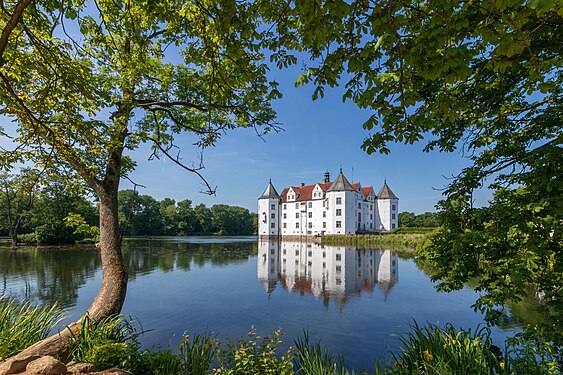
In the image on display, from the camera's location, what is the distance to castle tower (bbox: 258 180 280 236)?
2227 inches

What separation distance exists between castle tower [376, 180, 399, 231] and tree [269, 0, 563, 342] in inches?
2054

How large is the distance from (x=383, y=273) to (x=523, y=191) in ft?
47.4

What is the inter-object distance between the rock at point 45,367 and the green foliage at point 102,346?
0.55 meters

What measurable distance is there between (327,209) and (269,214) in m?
12.3

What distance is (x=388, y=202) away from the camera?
2153 inches

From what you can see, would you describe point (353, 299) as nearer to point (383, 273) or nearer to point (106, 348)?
→ point (383, 273)

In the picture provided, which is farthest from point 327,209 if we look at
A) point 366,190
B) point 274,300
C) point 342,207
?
point 274,300

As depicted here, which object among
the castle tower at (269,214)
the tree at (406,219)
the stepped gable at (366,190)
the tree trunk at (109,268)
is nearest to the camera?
the tree trunk at (109,268)

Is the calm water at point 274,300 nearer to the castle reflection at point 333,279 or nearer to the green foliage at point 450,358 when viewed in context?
the castle reflection at point 333,279

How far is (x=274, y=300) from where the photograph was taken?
11297mm

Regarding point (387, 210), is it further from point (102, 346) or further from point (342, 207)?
point (102, 346)

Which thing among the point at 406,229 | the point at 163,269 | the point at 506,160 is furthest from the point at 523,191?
the point at 406,229

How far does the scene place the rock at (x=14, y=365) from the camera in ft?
10.0

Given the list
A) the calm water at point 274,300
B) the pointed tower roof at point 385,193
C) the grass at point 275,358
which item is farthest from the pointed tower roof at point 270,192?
the grass at point 275,358
